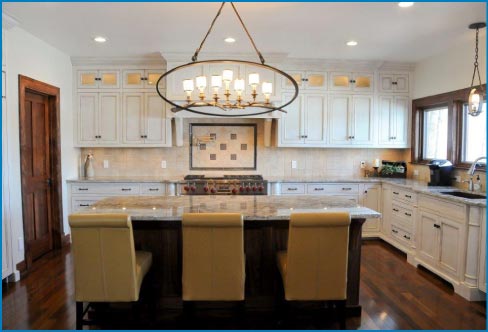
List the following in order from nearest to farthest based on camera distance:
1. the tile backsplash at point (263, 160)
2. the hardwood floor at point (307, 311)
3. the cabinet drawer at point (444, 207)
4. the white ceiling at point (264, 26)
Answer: the hardwood floor at point (307, 311) < the white ceiling at point (264, 26) < the cabinet drawer at point (444, 207) < the tile backsplash at point (263, 160)

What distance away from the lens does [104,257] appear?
7.43 feet

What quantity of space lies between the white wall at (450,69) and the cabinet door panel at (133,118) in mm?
4034

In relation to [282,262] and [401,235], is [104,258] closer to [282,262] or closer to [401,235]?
[282,262]

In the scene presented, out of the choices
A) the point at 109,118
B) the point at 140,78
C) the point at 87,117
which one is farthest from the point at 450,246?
the point at 87,117

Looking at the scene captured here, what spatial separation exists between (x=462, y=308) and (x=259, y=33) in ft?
10.9

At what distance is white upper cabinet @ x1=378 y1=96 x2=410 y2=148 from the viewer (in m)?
5.19

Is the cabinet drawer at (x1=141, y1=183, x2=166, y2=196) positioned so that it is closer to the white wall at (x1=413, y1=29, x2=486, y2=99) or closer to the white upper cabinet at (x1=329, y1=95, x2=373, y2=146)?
the white upper cabinet at (x1=329, y1=95, x2=373, y2=146)

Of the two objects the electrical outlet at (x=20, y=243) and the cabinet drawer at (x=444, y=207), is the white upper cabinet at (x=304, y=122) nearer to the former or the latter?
the cabinet drawer at (x=444, y=207)

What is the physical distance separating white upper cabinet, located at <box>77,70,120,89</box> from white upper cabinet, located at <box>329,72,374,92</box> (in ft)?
10.3

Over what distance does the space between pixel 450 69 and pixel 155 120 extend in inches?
157

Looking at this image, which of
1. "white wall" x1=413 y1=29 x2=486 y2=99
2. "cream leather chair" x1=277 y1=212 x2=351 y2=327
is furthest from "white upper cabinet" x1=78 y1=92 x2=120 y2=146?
"white wall" x1=413 y1=29 x2=486 y2=99

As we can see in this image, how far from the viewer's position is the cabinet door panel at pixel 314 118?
506 cm

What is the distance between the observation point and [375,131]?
5.19 m

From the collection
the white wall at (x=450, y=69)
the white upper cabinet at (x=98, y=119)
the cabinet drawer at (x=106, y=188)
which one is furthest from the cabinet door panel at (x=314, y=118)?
the white upper cabinet at (x=98, y=119)
